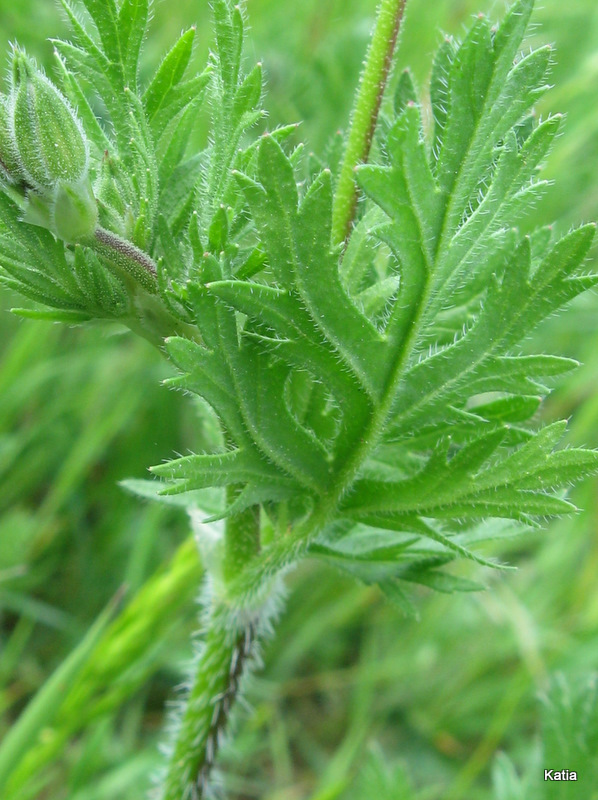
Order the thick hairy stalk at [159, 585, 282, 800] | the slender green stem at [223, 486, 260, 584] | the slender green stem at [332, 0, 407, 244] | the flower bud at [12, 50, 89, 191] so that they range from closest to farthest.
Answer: the flower bud at [12, 50, 89, 191]
the slender green stem at [332, 0, 407, 244]
the slender green stem at [223, 486, 260, 584]
the thick hairy stalk at [159, 585, 282, 800]

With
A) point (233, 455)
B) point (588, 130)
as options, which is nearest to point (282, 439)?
point (233, 455)

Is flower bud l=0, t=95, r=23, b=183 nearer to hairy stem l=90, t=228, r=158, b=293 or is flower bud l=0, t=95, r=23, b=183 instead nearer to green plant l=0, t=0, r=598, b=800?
green plant l=0, t=0, r=598, b=800

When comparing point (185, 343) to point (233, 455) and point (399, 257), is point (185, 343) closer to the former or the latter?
point (233, 455)

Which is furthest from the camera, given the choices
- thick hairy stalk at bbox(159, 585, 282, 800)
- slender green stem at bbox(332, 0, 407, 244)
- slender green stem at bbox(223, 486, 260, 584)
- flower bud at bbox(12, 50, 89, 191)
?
thick hairy stalk at bbox(159, 585, 282, 800)

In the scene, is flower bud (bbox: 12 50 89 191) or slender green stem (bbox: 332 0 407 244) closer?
flower bud (bbox: 12 50 89 191)

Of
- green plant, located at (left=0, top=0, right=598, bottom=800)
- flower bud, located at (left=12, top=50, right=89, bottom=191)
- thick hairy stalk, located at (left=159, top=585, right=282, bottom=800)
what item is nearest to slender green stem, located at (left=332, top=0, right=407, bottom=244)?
green plant, located at (left=0, top=0, right=598, bottom=800)

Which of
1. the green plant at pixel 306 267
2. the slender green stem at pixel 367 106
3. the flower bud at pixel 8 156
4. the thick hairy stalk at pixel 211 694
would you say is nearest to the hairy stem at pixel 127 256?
the green plant at pixel 306 267

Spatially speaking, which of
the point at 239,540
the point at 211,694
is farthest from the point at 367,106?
the point at 211,694
